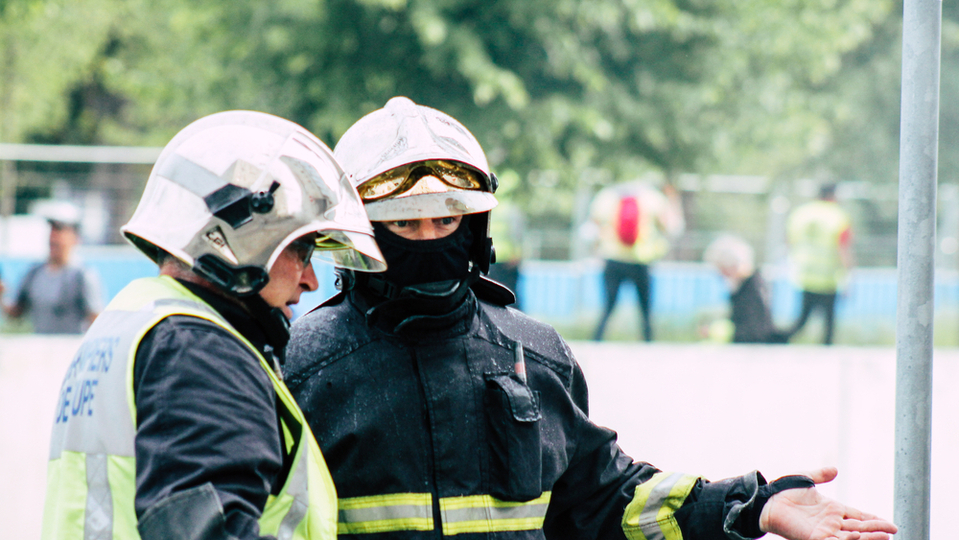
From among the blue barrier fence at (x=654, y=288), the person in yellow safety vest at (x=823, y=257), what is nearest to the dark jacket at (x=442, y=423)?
the person in yellow safety vest at (x=823, y=257)

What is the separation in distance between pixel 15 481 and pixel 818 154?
802 inches

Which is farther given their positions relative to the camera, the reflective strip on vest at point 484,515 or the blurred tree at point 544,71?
the blurred tree at point 544,71

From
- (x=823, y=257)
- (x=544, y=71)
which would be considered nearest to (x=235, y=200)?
(x=544, y=71)

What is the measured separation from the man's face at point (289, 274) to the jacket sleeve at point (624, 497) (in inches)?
30.4

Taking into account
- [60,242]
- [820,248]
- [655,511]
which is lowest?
[655,511]

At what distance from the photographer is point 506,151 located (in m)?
9.27

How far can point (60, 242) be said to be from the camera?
7.39m

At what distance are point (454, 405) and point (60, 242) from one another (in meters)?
6.25

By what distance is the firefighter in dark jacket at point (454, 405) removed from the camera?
1.93m

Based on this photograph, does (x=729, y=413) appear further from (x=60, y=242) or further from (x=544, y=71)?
(x=60, y=242)

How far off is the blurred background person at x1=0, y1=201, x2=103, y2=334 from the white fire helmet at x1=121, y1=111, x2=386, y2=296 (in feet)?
20.4

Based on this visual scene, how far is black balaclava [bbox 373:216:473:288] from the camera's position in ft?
6.87

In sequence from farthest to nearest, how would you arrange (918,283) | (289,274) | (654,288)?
(654,288)
(918,283)
(289,274)

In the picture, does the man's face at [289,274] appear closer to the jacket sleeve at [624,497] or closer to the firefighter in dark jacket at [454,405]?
the firefighter in dark jacket at [454,405]
